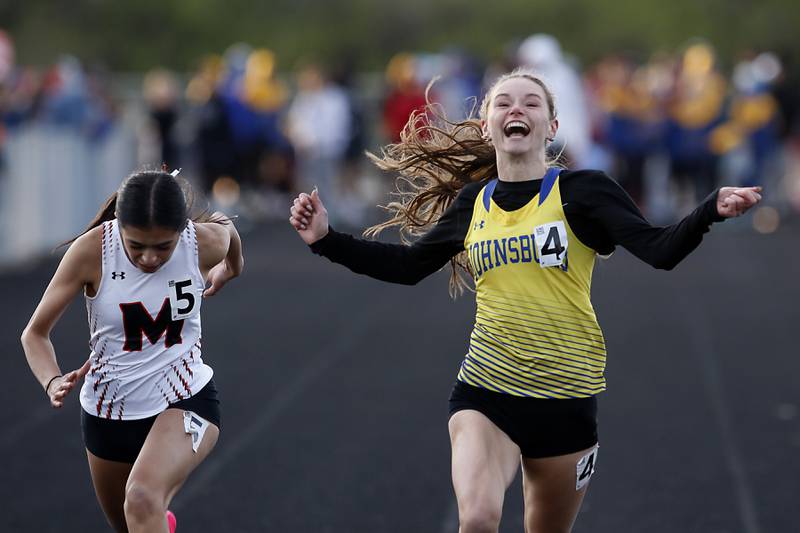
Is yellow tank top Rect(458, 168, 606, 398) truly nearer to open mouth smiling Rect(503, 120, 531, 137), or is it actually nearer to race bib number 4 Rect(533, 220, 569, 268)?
race bib number 4 Rect(533, 220, 569, 268)

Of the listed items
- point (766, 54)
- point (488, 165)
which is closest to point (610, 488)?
point (488, 165)

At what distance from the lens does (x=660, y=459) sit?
7.26 m

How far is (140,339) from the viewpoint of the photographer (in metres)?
4.68

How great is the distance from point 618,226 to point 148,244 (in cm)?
152

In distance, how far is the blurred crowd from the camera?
18266 millimetres

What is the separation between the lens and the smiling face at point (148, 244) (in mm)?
4531

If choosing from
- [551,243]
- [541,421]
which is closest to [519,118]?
[551,243]

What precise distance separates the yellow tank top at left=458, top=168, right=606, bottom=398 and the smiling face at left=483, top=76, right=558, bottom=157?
16 cm

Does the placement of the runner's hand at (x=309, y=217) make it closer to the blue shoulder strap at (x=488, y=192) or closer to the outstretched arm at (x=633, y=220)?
the blue shoulder strap at (x=488, y=192)

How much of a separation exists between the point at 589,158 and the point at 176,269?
1082 centimetres

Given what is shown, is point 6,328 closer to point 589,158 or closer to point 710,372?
point 710,372

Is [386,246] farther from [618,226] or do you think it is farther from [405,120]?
[405,120]

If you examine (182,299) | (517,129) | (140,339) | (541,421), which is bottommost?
(541,421)

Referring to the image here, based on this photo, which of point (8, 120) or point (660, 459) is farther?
point (8, 120)
